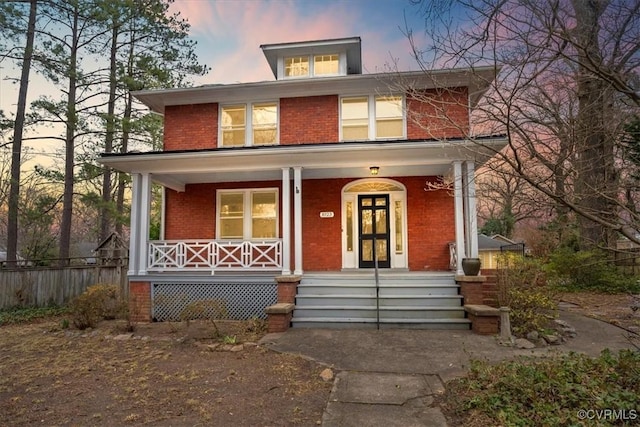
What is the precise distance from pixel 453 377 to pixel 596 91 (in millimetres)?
5283

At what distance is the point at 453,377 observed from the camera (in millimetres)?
4828

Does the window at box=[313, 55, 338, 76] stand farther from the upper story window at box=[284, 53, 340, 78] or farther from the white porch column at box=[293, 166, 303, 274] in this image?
the white porch column at box=[293, 166, 303, 274]

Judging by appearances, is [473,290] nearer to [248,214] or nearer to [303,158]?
[303,158]

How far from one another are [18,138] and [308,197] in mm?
11685

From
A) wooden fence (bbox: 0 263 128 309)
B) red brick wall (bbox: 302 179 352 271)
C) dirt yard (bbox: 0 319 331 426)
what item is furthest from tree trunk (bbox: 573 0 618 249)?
wooden fence (bbox: 0 263 128 309)

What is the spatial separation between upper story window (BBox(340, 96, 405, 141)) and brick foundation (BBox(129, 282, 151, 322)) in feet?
22.8

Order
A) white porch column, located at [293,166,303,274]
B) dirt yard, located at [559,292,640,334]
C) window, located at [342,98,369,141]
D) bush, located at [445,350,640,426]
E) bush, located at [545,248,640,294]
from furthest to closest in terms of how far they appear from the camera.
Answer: bush, located at [545,248,640,294], window, located at [342,98,369,141], white porch column, located at [293,166,303,274], dirt yard, located at [559,292,640,334], bush, located at [445,350,640,426]

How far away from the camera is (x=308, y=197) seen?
11273mm

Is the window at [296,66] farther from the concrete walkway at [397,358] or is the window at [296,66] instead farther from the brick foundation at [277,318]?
the concrete walkway at [397,358]

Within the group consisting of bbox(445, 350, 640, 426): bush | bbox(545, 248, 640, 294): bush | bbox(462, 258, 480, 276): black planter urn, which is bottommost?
bbox(445, 350, 640, 426): bush

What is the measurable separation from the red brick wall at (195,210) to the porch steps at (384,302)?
409cm

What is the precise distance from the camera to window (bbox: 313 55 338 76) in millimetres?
12797

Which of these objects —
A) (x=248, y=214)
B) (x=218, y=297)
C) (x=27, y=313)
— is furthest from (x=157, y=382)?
(x=27, y=313)

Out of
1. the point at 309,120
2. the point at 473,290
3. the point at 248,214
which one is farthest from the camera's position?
the point at 248,214
